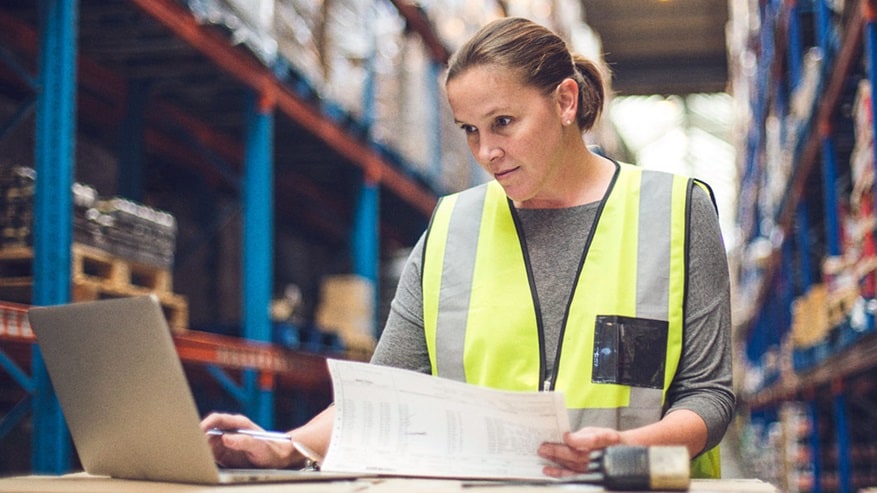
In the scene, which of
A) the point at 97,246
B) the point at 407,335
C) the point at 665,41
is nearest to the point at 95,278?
the point at 97,246

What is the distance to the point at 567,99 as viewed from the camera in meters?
2.11

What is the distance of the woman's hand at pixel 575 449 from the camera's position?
5.05 feet

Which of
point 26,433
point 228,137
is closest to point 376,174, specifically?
point 228,137

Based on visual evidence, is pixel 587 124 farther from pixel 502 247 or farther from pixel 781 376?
pixel 781 376

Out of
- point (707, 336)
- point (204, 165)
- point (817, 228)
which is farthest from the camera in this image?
point (817, 228)

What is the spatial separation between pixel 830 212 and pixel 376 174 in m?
3.96

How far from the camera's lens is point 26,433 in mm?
6297

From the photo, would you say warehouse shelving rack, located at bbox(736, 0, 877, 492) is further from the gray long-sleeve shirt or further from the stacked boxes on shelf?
the stacked boxes on shelf

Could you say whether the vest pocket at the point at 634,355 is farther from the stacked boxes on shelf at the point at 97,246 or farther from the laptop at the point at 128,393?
the stacked boxes on shelf at the point at 97,246

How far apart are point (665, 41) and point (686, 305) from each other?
21.3 meters

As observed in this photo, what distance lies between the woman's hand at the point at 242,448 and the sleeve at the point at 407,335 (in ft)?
1.15

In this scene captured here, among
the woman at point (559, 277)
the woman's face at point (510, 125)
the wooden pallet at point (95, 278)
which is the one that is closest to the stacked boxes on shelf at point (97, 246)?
the wooden pallet at point (95, 278)

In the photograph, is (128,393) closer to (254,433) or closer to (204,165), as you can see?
(254,433)

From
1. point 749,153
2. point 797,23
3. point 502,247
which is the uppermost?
point 749,153
